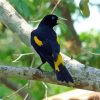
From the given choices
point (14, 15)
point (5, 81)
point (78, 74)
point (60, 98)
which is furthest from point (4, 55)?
point (78, 74)

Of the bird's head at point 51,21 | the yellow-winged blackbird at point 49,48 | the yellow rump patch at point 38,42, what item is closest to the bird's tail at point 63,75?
the yellow-winged blackbird at point 49,48

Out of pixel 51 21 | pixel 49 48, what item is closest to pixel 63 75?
pixel 49 48

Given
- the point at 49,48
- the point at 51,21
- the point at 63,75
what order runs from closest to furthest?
the point at 63,75 → the point at 49,48 → the point at 51,21

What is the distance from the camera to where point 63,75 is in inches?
136

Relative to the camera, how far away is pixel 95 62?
680cm

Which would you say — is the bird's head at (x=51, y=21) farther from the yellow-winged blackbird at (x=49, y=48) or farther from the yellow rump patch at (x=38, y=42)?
the yellow rump patch at (x=38, y=42)

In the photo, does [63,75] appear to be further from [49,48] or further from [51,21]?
[51,21]

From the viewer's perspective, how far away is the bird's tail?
3.41 m

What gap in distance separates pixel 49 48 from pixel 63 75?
0.33m

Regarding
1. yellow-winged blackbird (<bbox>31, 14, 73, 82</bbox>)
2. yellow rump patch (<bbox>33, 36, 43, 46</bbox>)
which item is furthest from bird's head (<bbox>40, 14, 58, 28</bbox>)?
yellow rump patch (<bbox>33, 36, 43, 46</bbox>)

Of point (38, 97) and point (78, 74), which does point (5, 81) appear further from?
point (78, 74)

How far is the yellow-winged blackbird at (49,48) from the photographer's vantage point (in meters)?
3.51

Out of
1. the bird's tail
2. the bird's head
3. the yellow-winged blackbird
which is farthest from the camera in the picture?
the bird's head

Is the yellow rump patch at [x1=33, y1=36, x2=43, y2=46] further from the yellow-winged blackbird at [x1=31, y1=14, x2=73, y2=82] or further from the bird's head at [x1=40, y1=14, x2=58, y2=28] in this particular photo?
the bird's head at [x1=40, y1=14, x2=58, y2=28]
